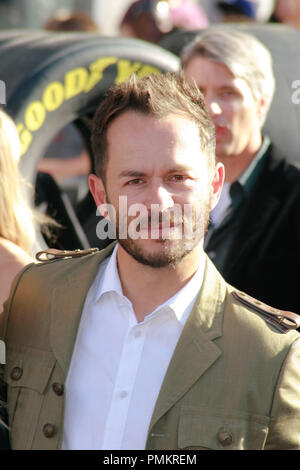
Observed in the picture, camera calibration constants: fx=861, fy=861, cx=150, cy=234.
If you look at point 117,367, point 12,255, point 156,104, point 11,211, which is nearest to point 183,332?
point 117,367

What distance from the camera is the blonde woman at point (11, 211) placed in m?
3.04

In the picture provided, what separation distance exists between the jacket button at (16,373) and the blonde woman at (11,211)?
837mm

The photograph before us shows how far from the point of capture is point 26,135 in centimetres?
378

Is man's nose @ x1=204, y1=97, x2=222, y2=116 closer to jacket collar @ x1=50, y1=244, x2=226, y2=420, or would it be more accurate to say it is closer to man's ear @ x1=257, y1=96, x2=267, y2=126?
Answer: man's ear @ x1=257, y1=96, x2=267, y2=126

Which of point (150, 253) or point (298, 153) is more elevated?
point (150, 253)

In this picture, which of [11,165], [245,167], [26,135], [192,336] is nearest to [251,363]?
[192,336]

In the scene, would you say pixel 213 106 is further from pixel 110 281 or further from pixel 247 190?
pixel 110 281

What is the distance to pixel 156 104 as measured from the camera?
2.11 metres

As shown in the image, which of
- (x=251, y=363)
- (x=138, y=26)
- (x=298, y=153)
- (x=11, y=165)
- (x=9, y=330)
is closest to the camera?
(x=251, y=363)

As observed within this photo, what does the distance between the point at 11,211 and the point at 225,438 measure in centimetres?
145

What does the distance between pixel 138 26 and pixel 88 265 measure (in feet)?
13.4

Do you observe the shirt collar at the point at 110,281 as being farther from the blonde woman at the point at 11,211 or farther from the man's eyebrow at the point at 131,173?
the blonde woman at the point at 11,211

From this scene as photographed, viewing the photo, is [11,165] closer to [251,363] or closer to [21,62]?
[21,62]

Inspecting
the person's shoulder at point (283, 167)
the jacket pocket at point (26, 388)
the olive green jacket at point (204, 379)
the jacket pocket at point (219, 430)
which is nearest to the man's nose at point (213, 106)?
the person's shoulder at point (283, 167)
